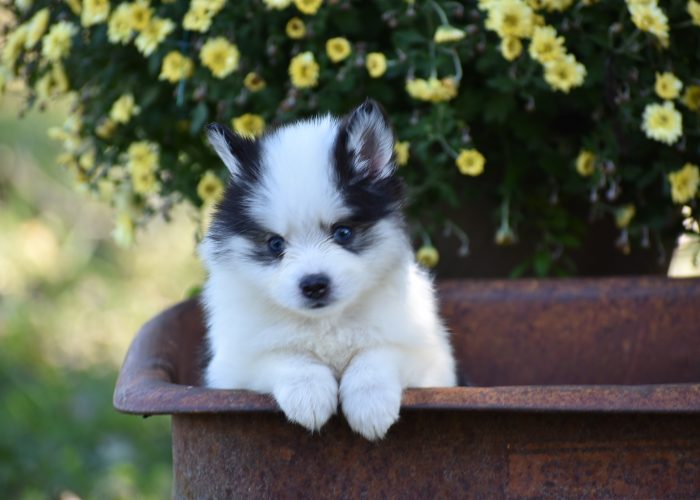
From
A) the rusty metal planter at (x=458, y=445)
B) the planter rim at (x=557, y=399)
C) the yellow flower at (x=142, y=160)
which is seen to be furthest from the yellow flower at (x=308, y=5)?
the planter rim at (x=557, y=399)

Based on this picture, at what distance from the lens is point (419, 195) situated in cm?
352

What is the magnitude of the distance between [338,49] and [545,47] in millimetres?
629

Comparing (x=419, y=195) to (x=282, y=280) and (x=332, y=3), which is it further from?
(x=282, y=280)

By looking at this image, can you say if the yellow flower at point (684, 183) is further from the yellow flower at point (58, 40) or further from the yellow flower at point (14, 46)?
the yellow flower at point (14, 46)

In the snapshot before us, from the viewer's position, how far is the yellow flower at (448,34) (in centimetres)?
296

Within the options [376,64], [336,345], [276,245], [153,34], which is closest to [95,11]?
[153,34]

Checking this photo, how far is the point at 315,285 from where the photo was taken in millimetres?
2324

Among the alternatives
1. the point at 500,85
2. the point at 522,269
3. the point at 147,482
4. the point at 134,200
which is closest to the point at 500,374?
the point at 522,269

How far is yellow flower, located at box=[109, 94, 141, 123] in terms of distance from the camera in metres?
3.34

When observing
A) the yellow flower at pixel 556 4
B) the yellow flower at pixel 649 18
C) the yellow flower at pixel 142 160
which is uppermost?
the yellow flower at pixel 649 18

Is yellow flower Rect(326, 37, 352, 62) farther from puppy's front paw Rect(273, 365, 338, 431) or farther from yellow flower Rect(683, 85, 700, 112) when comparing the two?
puppy's front paw Rect(273, 365, 338, 431)

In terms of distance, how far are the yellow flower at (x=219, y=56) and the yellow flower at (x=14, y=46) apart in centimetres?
74

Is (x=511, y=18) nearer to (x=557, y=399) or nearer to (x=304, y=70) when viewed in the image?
(x=304, y=70)

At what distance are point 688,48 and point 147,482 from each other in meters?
2.86
